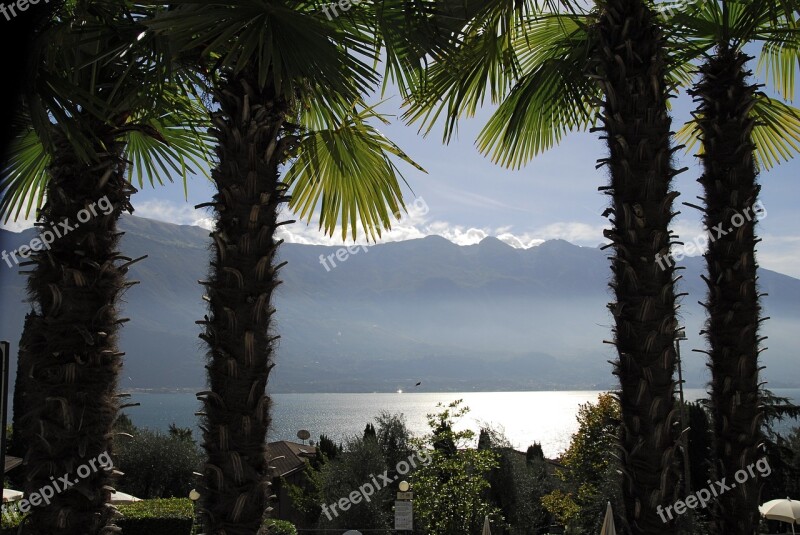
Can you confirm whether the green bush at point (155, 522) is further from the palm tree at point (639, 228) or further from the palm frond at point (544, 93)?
the palm tree at point (639, 228)

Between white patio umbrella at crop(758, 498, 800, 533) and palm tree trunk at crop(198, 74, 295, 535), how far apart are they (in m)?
20.6

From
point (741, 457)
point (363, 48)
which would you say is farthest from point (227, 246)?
point (741, 457)

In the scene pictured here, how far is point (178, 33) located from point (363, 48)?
1.38m

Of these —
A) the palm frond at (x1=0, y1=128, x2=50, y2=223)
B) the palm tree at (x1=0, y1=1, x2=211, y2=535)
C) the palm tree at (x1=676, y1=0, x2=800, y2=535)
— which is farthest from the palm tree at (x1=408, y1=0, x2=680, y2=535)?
the palm frond at (x1=0, y1=128, x2=50, y2=223)

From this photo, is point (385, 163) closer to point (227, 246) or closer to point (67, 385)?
point (227, 246)

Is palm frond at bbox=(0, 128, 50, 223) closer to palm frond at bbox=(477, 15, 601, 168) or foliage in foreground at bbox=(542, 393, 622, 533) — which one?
palm frond at bbox=(477, 15, 601, 168)

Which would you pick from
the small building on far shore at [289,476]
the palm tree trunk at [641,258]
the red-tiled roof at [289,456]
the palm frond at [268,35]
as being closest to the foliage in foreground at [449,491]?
the small building on far shore at [289,476]

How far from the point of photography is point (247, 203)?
4766mm

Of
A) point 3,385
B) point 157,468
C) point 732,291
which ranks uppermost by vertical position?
point 732,291

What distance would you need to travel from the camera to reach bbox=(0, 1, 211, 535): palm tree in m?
4.48

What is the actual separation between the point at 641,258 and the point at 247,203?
272 centimetres

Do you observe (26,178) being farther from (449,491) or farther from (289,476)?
(289,476)

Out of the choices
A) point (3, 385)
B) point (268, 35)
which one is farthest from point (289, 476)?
point (3, 385)

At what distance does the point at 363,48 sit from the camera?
5113 mm
